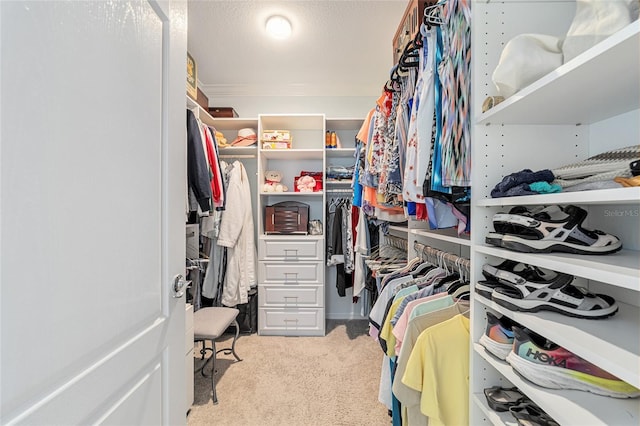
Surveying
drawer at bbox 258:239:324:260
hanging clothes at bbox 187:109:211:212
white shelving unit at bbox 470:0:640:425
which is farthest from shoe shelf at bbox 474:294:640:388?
drawer at bbox 258:239:324:260

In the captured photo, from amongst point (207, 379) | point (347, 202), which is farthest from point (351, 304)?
point (207, 379)

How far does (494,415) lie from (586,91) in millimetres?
859

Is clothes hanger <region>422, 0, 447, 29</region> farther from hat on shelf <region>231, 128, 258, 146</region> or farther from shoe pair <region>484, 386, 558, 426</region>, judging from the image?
hat on shelf <region>231, 128, 258, 146</region>

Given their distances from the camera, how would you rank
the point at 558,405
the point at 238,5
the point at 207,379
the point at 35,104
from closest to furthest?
the point at 35,104 → the point at 558,405 → the point at 238,5 → the point at 207,379

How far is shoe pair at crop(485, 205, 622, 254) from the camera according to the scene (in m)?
0.69

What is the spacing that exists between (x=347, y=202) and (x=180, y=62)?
2198 millimetres

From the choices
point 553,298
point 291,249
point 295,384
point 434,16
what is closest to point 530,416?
point 553,298

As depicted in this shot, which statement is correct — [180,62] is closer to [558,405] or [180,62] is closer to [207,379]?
[558,405]

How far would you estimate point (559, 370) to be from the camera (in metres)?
0.66

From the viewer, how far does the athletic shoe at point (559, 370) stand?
24.4 inches

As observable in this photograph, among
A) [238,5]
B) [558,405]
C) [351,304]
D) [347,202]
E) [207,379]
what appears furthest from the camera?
[351,304]

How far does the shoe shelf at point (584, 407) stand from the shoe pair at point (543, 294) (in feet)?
0.55

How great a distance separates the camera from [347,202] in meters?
3.02

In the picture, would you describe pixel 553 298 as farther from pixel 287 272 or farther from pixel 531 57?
pixel 287 272
